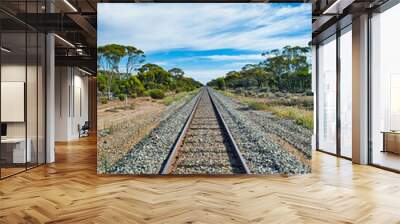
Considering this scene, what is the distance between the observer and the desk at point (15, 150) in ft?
20.3

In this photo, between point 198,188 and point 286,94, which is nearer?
point 198,188

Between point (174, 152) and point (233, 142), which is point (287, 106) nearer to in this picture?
point (233, 142)

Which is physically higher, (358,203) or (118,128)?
(118,128)

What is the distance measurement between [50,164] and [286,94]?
4947 mm

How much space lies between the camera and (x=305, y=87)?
617cm

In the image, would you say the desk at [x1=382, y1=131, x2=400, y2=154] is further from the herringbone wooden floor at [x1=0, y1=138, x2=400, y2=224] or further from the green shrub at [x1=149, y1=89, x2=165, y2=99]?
the green shrub at [x1=149, y1=89, x2=165, y2=99]

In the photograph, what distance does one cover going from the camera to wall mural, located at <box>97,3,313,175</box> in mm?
5980

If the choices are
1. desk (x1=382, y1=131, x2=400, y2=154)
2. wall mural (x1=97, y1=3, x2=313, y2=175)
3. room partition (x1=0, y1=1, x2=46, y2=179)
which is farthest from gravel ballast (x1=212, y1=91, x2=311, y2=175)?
room partition (x1=0, y1=1, x2=46, y2=179)

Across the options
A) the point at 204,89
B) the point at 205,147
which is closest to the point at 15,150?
the point at 205,147

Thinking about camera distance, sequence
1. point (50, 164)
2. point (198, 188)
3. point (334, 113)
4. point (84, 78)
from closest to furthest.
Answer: point (198, 188), point (50, 164), point (334, 113), point (84, 78)

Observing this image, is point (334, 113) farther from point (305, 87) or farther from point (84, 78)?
point (84, 78)

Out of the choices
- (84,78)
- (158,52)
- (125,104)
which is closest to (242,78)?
(158,52)

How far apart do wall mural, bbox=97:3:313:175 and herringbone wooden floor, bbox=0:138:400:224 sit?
37 cm

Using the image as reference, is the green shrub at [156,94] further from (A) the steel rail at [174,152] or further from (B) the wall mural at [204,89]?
(A) the steel rail at [174,152]
